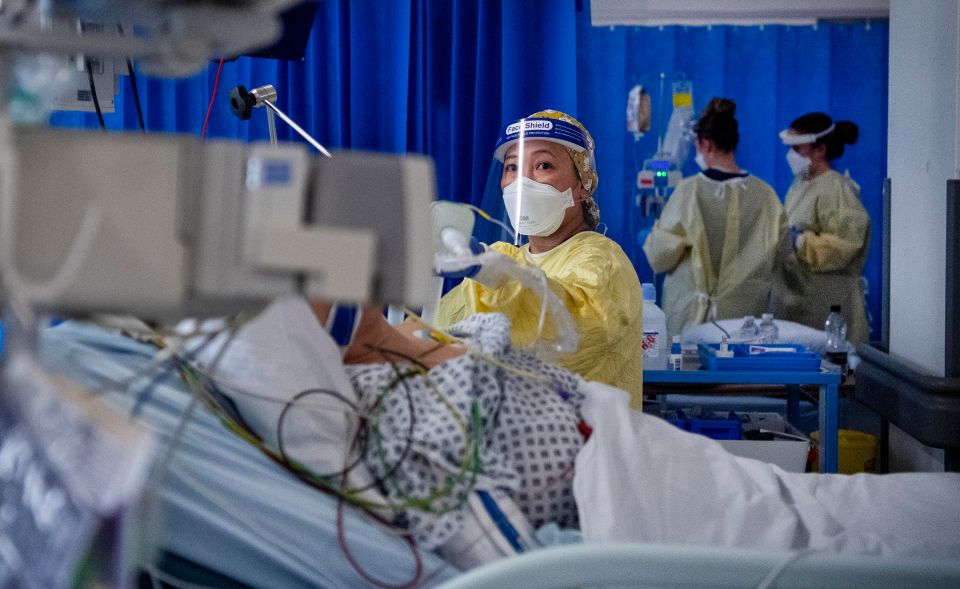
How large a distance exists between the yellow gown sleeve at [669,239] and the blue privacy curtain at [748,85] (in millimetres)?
242

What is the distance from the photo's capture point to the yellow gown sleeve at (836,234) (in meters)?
4.36

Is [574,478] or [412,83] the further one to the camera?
[412,83]

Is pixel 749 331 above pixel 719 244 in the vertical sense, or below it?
below

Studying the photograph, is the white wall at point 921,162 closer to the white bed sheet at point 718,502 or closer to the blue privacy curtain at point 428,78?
the white bed sheet at point 718,502

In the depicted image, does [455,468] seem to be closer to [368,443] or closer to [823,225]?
[368,443]

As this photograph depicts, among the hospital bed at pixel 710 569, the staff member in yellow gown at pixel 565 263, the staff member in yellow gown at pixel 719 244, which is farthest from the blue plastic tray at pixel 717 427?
the hospital bed at pixel 710 569

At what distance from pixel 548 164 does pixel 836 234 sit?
2.41 m

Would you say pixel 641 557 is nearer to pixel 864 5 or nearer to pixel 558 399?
pixel 558 399

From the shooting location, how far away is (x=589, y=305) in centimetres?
221

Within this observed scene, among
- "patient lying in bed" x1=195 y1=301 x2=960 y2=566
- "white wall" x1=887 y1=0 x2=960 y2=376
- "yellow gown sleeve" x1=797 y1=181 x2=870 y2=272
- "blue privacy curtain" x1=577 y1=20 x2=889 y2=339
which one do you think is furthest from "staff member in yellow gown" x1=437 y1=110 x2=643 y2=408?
"yellow gown sleeve" x1=797 y1=181 x2=870 y2=272

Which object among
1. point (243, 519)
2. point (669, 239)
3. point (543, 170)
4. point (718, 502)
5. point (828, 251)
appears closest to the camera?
point (243, 519)

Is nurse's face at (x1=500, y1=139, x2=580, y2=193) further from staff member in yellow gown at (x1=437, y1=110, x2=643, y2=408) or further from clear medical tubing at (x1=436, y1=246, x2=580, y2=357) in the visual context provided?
clear medical tubing at (x1=436, y1=246, x2=580, y2=357)

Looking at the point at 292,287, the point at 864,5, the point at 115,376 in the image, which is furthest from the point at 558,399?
the point at 864,5

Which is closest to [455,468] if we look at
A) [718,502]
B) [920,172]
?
[718,502]
